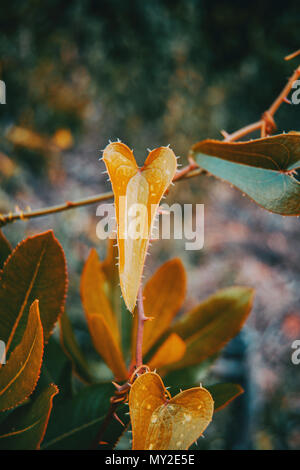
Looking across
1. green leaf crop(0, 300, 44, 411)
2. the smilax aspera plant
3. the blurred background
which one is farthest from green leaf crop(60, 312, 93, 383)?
the blurred background

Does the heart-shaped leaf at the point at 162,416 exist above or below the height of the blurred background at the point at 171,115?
below

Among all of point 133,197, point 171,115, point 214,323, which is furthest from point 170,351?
point 171,115

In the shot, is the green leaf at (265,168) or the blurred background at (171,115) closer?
the green leaf at (265,168)

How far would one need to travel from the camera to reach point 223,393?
273 mm

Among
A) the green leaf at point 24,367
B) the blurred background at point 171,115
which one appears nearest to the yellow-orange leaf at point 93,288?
the green leaf at point 24,367

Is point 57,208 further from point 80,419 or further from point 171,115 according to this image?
point 171,115

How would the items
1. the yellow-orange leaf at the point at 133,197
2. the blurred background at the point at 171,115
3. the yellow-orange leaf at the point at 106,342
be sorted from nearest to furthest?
the yellow-orange leaf at the point at 133,197, the yellow-orange leaf at the point at 106,342, the blurred background at the point at 171,115

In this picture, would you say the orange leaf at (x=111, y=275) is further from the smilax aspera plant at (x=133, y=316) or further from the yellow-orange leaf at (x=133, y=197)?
the yellow-orange leaf at (x=133, y=197)

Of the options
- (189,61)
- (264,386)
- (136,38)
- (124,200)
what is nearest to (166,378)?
(124,200)

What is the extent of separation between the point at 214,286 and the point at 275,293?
245mm

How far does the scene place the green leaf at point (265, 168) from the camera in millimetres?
225

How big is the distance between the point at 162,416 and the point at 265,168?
16 centimetres

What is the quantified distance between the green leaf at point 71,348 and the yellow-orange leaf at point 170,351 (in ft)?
0.28

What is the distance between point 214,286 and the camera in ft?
4.73
